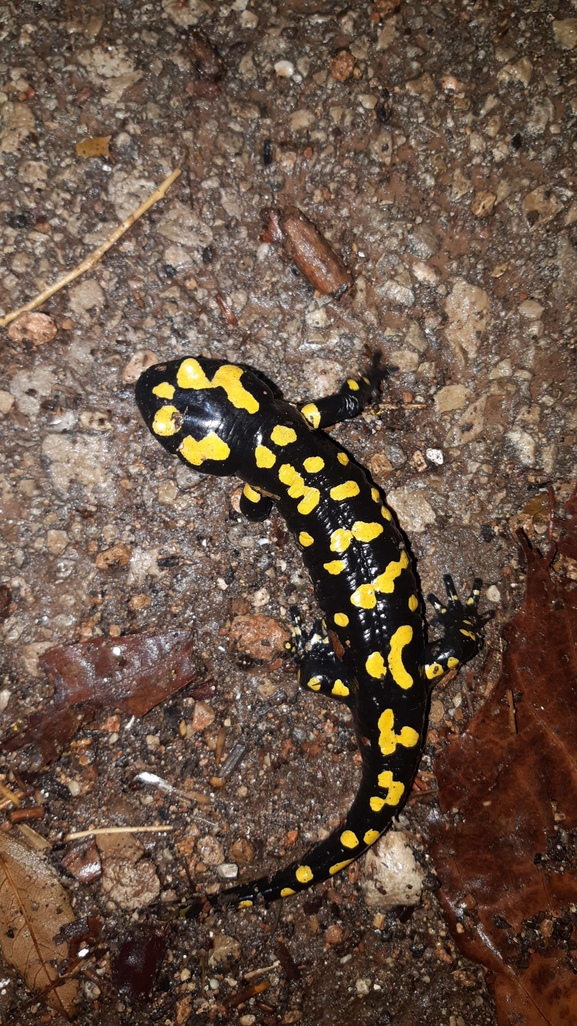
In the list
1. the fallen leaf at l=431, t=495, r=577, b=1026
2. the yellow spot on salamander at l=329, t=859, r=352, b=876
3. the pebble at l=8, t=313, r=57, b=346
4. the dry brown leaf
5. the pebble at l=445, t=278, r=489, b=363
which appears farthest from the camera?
the pebble at l=445, t=278, r=489, b=363

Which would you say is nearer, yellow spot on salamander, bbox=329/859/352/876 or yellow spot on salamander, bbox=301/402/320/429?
yellow spot on salamander, bbox=329/859/352/876

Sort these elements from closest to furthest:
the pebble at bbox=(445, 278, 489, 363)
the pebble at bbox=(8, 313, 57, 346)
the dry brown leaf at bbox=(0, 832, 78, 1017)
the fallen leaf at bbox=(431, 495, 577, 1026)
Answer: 1. the fallen leaf at bbox=(431, 495, 577, 1026)
2. the dry brown leaf at bbox=(0, 832, 78, 1017)
3. the pebble at bbox=(8, 313, 57, 346)
4. the pebble at bbox=(445, 278, 489, 363)

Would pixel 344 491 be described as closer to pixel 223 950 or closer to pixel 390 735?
pixel 390 735

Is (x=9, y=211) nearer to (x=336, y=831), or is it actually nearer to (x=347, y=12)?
(x=347, y=12)

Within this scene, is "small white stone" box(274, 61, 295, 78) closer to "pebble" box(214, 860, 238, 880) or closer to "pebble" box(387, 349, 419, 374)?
"pebble" box(387, 349, 419, 374)

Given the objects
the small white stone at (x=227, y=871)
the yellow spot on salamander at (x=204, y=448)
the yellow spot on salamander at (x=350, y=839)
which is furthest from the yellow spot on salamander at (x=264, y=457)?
the small white stone at (x=227, y=871)

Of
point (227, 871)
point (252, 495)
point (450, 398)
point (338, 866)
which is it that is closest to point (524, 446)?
point (450, 398)

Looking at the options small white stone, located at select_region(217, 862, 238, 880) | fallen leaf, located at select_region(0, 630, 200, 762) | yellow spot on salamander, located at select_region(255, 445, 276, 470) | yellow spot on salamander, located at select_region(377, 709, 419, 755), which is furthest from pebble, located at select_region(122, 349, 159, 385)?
small white stone, located at select_region(217, 862, 238, 880)
